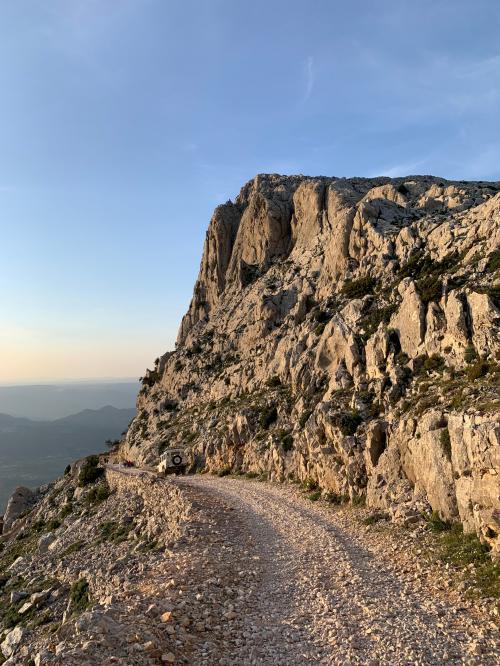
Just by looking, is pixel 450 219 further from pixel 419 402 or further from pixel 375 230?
pixel 419 402

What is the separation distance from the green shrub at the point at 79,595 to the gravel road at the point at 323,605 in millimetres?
5022

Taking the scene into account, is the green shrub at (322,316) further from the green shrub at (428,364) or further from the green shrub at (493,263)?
the green shrub at (428,364)

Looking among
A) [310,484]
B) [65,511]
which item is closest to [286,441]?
[310,484]

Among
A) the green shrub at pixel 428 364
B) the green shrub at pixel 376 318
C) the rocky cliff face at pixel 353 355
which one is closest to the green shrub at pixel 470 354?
the rocky cliff face at pixel 353 355

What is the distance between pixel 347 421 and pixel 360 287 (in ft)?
74.0

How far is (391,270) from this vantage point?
4419cm

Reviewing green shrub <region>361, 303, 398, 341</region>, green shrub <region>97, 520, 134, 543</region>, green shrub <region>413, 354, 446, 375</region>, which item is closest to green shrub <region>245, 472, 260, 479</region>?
green shrub <region>97, 520, 134, 543</region>

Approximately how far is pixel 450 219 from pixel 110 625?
1705 inches

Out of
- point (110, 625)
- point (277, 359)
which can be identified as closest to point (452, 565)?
point (110, 625)

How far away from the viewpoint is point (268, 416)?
41.7 meters

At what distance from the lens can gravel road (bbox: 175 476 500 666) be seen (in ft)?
31.6

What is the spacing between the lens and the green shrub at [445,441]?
691 inches

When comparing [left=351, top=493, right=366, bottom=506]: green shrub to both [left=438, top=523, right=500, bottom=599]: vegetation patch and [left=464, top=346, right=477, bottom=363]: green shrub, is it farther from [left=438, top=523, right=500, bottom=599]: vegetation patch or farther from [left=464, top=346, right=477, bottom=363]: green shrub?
[left=464, top=346, right=477, bottom=363]: green shrub

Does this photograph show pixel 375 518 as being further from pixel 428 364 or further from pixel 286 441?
pixel 286 441
